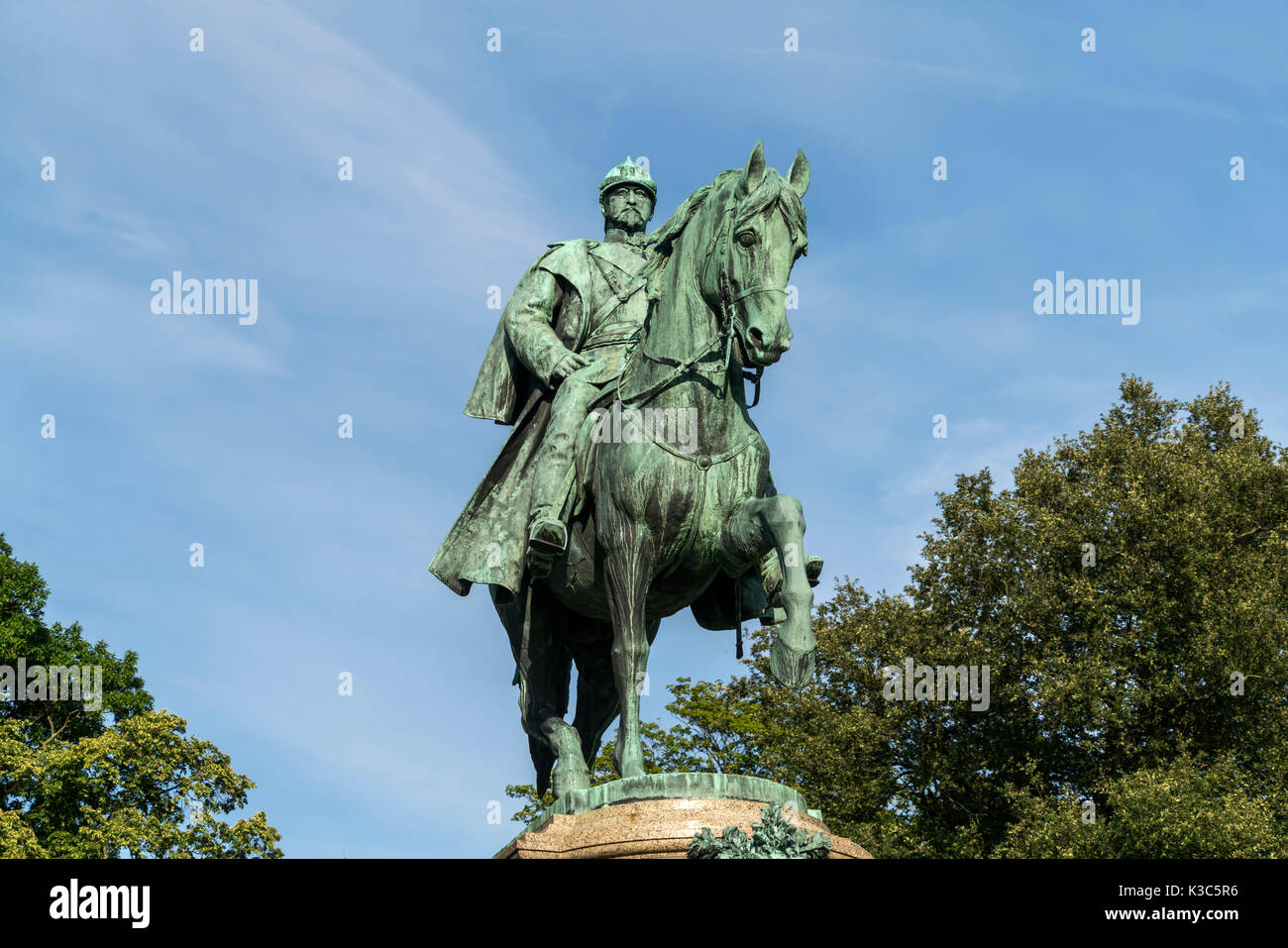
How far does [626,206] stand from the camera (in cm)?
1440

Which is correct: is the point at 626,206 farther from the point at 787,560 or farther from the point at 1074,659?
the point at 1074,659

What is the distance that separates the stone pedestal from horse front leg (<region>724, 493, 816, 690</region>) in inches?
30.6

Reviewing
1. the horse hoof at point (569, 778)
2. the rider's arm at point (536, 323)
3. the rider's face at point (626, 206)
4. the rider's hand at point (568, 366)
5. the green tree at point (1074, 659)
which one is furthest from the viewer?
the green tree at point (1074, 659)

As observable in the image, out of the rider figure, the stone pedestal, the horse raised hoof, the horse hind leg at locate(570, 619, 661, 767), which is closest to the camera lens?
the stone pedestal

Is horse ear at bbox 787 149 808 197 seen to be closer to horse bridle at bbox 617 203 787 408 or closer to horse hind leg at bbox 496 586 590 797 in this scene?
horse bridle at bbox 617 203 787 408

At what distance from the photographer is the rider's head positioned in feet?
47.2

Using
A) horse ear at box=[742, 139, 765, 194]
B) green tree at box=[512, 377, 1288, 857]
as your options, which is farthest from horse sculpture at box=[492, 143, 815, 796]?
green tree at box=[512, 377, 1288, 857]

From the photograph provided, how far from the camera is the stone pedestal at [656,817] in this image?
10.2 m

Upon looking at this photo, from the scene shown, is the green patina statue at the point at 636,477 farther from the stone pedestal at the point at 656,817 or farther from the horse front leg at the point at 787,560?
the stone pedestal at the point at 656,817

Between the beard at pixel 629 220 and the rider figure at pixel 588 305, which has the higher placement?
the beard at pixel 629 220

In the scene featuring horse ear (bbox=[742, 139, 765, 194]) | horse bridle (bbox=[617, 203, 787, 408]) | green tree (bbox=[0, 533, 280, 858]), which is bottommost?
green tree (bbox=[0, 533, 280, 858])

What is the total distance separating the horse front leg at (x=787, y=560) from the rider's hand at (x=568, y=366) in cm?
226

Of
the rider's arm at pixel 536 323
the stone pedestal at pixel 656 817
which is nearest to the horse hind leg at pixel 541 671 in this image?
the rider's arm at pixel 536 323
